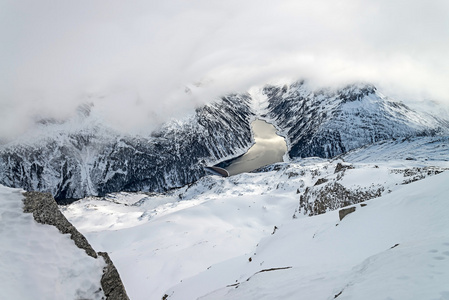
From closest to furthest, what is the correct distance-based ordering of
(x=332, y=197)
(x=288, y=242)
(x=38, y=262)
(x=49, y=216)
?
(x=38, y=262), (x=49, y=216), (x=288, y=242), (x=332, y=197)

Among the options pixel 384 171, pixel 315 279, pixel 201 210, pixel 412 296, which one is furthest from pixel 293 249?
pixel 201 210

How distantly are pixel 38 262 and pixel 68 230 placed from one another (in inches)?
60.6

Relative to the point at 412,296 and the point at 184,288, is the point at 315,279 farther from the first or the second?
the point at 184,288

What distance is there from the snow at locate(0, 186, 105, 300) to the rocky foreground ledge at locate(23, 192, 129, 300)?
183mm

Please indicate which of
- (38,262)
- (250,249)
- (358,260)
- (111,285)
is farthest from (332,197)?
(38,262)

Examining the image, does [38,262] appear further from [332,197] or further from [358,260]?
[332,197]

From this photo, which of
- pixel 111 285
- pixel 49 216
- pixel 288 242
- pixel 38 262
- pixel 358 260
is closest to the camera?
pixel 38 262

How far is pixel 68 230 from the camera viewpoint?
9.54 meters

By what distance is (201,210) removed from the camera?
4981 centimetres

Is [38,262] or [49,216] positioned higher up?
[49,216]

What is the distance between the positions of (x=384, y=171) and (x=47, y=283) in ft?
125

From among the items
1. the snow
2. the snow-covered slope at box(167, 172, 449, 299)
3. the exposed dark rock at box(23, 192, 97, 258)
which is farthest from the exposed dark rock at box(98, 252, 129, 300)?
the snow-covered slope at box(167, 172, 449, 299)

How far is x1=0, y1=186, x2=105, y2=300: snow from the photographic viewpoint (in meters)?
7.52

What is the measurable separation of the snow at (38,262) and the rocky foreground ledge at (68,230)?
183 millimetres
